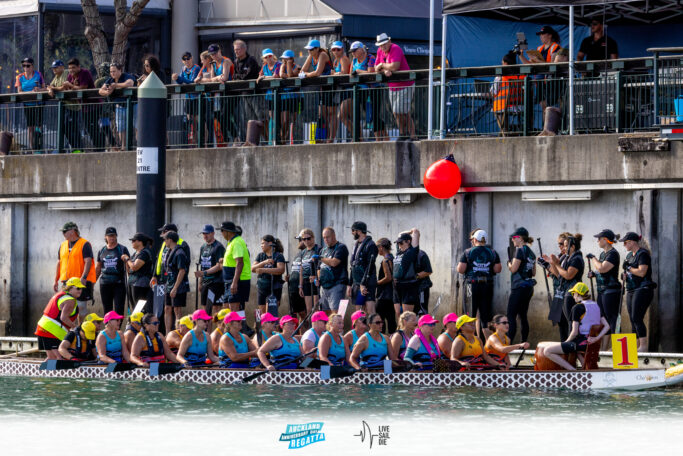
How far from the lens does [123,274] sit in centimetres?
2389

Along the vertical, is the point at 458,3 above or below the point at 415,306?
above

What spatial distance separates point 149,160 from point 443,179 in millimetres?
4961

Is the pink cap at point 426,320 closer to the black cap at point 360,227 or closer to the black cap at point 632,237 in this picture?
the black cap at point 360,227

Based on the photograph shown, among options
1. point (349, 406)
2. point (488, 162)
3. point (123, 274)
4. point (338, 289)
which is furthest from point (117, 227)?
point (349, 406)

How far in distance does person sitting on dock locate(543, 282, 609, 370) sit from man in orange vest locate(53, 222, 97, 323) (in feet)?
27.0

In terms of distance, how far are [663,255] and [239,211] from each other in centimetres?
739

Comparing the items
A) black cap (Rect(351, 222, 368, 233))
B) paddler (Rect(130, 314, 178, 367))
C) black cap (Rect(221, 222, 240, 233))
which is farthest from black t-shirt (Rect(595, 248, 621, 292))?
paddler (Rect(130, 314, 178, 367))

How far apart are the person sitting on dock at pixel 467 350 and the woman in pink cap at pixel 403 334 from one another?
64 cm

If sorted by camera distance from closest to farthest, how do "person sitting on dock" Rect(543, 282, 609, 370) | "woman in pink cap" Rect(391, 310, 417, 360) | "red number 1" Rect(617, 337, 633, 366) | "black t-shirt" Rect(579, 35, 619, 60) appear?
1. "red number 1" Rect(617, 337, 633, 366)
2. "person sitting on dock" Rect(543, 282, 609, 370)
3. "woman in pink cap" Rect(391, 310, 417, 360)
4. "black t-shirt" Rect(579, 35, 619, 60)

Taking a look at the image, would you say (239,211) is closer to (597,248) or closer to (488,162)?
(488,162)

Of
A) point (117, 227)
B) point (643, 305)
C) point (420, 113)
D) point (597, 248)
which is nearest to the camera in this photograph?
point (643, 305)

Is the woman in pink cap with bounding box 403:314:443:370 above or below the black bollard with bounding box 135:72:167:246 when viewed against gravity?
below

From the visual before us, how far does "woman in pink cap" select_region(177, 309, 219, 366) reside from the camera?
21.0 m

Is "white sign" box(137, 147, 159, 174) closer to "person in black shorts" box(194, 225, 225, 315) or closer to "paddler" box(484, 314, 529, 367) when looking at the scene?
"person in black shorts" box(194, 225, 225, 315)
